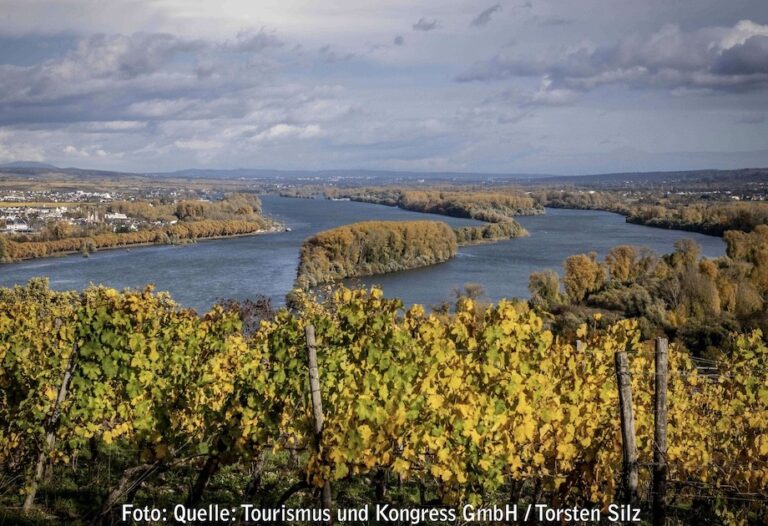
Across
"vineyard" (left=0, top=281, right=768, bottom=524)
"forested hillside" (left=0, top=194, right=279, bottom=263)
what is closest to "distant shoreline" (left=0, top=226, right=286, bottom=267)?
"forested hillside" (left=0, top=194, right=279, bottom=263)

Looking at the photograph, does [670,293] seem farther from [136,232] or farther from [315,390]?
[136,232]

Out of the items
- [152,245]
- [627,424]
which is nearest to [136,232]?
[152,245]

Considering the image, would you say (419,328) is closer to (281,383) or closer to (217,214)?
(281,383)

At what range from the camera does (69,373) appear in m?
6.09

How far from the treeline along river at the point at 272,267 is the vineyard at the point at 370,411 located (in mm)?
25916

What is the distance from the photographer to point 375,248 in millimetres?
52656

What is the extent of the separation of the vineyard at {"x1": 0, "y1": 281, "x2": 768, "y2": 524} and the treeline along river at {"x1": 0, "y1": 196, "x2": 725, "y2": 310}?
2592 centimetres

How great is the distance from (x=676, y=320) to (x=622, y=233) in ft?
162

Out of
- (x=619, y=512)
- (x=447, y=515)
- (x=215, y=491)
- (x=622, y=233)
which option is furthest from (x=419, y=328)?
(x=622, y=233)

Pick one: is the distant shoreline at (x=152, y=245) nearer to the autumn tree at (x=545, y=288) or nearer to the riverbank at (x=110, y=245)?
the riverbank at (x=110, y=245)

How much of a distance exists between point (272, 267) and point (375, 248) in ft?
27.3

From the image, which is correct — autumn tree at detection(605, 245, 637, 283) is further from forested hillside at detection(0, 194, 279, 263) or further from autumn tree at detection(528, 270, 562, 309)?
forested hillside at detection(0, 194, 279, 263)

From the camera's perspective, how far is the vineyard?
16.9 ft

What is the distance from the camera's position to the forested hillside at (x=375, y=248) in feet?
158
